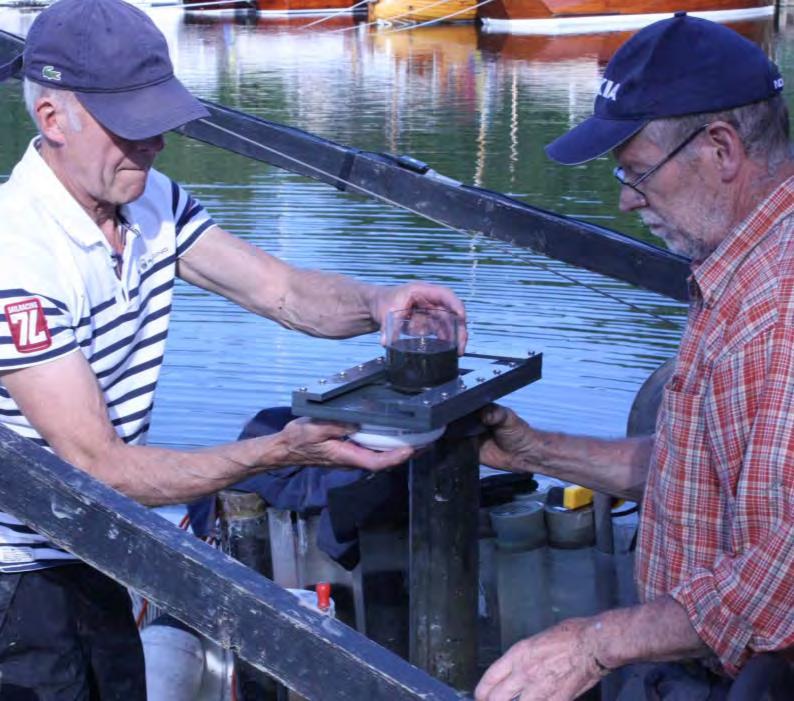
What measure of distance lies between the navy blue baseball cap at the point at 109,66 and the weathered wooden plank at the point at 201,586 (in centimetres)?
72

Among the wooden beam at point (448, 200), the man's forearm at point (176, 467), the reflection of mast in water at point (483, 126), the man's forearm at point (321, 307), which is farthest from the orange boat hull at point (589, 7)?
the man's forearm at point (176, 467)

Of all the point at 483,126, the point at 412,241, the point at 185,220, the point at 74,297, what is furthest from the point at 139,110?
the point at 483,126

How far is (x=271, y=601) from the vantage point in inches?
71.0

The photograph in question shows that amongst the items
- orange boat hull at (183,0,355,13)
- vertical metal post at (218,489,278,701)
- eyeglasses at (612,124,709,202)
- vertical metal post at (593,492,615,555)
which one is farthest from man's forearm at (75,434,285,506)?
orange boat hull at (183,0,355,13)

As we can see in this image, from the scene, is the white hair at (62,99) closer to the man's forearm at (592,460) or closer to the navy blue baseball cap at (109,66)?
the navy blue baseball cap at (109,66)

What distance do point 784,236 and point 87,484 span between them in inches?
43.3

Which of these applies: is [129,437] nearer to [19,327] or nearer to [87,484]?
[19,327]

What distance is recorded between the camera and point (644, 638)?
2146mm

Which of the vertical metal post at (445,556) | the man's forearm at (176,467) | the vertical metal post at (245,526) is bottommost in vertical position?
the vertical metal post at (245,526)

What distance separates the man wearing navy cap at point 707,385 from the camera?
208cm

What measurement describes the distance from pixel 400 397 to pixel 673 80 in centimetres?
71

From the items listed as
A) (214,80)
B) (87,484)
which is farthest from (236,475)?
(214,80)

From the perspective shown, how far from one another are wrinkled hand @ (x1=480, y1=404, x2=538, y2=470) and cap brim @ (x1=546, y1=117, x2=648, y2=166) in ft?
1.94

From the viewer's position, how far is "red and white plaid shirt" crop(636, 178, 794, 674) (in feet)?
6.73
